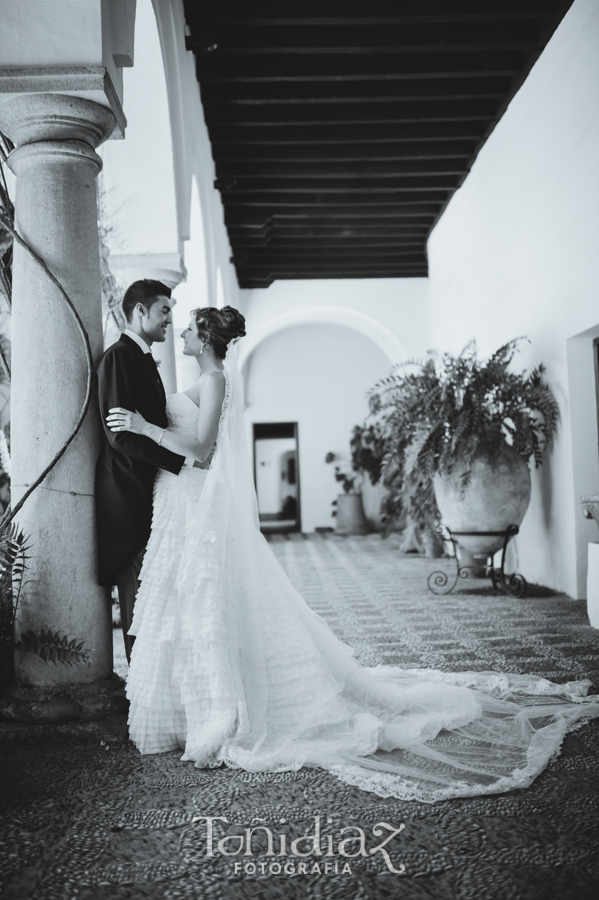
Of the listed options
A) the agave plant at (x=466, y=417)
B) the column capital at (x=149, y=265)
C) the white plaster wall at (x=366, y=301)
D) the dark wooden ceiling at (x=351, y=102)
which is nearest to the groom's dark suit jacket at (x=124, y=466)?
the column capital at (x=149, y=265)

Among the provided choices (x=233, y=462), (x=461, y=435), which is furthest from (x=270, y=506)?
(x=233, y=462)

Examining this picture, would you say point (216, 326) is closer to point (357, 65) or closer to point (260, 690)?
point (260, 690)

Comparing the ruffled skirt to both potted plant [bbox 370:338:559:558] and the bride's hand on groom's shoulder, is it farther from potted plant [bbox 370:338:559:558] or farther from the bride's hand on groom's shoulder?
potted plant [bbox 370:338:559:558]

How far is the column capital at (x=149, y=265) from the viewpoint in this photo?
5.20 metres

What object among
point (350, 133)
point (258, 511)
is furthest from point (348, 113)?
point (258, 511)

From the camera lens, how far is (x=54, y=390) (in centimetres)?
259

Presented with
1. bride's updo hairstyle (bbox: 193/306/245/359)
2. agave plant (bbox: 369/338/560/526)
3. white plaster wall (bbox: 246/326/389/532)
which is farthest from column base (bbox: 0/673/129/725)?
white plaster wall (bbox: 246/326/389/532)

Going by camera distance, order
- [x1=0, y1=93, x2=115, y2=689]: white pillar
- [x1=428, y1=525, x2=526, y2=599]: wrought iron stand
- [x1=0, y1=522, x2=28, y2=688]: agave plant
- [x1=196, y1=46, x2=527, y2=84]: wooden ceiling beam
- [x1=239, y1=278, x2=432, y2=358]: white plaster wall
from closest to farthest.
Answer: [x1=0, y1=522, x2=28, y2=688]: agave plant < [x1=0, y1=93, x2=115, y2=689]: white pillar < [x1=428, y1=525, x2=526, y2=599]: wrought iron stand < [x1=196, y1=46, x2=527, y2=84]: wooden ceiling beam < [x1=239, y1=278, x2=432, y2=358]: white plaster wall

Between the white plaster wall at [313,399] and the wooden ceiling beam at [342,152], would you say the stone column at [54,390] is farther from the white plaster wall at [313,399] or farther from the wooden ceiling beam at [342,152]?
the white plaster wall at [313,399]

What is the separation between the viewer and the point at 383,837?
180 cm

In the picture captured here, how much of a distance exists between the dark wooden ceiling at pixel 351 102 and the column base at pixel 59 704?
467 cm

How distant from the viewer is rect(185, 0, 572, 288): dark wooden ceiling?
5.25 metres

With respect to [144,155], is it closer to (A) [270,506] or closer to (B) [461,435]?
(B) [461,435]

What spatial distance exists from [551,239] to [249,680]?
419cm
